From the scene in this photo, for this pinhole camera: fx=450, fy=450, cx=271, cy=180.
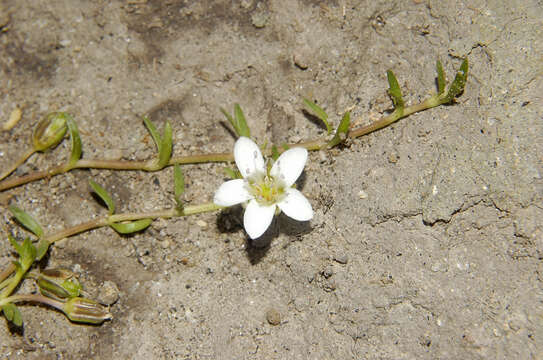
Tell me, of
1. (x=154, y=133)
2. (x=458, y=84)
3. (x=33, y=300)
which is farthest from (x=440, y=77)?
(x=33, y=300)

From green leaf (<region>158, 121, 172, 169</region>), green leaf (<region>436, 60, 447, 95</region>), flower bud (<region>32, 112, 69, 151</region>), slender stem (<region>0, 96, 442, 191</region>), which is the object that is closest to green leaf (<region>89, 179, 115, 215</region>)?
slender stem (<region>0, 96, 442, 191</region>)

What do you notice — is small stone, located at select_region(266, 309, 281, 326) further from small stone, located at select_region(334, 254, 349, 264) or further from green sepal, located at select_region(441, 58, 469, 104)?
green sepal, located at select_region(441, 58, 469, 104)

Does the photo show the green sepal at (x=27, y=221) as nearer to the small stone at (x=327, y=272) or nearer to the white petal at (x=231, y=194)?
the white petal at (x=231, y=194)

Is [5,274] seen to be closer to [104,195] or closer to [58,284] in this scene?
[58,284]

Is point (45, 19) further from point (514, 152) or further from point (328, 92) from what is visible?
point (514, 152)

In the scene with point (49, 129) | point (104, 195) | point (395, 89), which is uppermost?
point (395, 89)

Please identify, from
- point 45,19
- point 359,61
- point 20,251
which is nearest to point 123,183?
point 20,251
